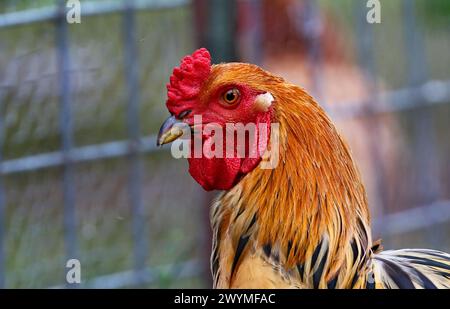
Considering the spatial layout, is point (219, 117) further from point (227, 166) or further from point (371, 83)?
point (371, 83)

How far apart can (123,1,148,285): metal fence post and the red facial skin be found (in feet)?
6.76

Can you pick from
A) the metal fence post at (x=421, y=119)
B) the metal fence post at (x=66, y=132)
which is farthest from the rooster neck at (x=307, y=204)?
the metal fence post at (x=421, y=119)

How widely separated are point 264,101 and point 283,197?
250 millimetres

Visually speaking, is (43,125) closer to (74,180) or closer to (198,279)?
(74,180)

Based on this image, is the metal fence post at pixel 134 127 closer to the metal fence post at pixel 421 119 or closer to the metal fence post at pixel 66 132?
the metal fence post at pixel 66 132

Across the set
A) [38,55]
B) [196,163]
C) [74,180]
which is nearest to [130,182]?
[74,180]

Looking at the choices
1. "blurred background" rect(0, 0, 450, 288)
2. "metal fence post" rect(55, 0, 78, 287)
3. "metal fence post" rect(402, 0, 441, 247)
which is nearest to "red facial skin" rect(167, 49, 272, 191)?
"blurred background" rect(0, 0, 450, 288)

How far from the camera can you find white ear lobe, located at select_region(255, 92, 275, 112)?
9.04ft

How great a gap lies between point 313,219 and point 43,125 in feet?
7.74

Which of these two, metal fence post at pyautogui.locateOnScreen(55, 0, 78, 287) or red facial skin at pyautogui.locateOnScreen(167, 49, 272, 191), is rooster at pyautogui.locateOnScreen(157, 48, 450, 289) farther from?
metal fence post at pyautogui.locateOnScreen(55, 0, 78, 287)

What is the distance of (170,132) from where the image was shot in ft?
9.23

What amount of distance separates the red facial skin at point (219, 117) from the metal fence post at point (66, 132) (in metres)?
1.88

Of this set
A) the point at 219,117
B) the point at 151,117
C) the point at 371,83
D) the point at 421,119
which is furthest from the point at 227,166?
the point at 421,119

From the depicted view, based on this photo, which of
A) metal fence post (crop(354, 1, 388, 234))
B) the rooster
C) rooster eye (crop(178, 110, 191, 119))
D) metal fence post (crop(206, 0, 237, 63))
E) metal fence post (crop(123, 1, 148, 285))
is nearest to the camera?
the rooster
